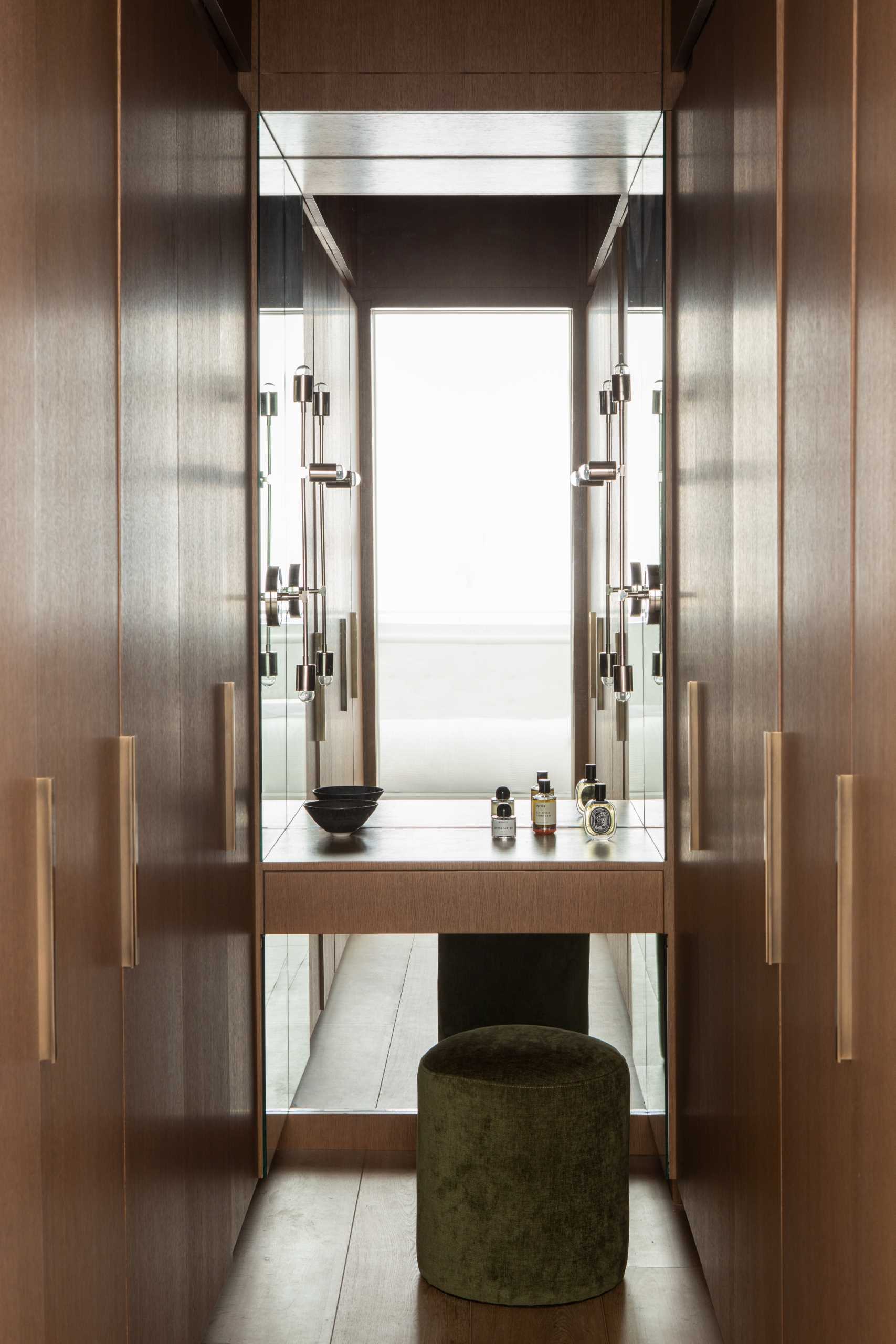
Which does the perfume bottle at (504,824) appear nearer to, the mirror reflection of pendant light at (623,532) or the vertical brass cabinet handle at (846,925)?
the mirror reflection of pendant light at (623,532)

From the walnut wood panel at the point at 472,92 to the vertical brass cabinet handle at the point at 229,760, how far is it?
1.30 metres

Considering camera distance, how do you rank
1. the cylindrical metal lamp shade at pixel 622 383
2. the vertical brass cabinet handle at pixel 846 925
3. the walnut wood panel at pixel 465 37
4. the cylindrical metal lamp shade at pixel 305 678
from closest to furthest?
the vertical brass cabinet handle at pixel 846 925 → the walnut wood panel at pixel 465 37 → the cylindrical metal lamp shade at pixel 305 678 → the cylindrical metal lamp shade at pixel 622 383

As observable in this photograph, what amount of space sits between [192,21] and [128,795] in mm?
1402

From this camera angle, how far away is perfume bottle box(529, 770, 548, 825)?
10.3 ft

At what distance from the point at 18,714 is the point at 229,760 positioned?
112cm

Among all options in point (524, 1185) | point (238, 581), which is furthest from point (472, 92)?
point (524, 1185)

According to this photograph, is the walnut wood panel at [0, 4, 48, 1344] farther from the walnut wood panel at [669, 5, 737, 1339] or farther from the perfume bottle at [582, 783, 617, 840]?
the perfume bottle at [582, 783, 617, 840]

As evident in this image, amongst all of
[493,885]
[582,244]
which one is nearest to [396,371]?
[582,244]

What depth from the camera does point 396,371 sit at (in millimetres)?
3139

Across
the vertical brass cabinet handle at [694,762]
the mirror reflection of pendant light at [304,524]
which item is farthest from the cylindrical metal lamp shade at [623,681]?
the mirror reflection of pendant light at [304,524]

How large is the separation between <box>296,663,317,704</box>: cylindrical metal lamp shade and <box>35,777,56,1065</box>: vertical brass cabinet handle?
4.94ft

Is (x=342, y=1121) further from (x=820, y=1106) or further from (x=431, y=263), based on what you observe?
(x=431, y=263)

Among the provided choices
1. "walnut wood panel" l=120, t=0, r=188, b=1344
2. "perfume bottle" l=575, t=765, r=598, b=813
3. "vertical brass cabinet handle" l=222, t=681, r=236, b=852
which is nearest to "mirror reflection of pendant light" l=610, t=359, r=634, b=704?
"perfume bottle" l=575, t=765, r=598, b=813

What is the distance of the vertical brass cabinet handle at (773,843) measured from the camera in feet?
6.21
